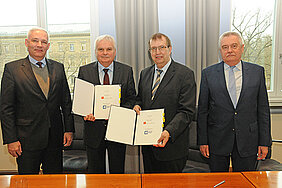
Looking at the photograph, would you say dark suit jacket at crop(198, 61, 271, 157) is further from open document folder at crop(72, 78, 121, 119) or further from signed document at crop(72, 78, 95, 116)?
signed document at crop(72, 78, 95, 116)

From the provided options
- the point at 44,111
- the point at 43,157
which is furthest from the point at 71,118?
the point at 43,157

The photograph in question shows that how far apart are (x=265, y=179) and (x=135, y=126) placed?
979 mm

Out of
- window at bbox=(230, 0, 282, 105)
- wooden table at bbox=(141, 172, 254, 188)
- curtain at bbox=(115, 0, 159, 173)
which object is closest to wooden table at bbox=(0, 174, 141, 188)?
wooden table at bbox=(141, 172, 254, 188)

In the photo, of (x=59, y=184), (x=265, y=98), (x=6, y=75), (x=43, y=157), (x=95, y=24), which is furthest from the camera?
(x=95, y=24)

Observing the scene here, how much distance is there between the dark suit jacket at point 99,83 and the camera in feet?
7.43

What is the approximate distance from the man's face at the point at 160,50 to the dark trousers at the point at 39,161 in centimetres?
130

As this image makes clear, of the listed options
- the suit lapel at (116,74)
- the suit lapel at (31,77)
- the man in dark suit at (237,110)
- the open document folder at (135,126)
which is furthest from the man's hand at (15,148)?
the man in dark suit at (237,110)

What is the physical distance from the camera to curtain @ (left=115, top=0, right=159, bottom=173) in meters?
3.36

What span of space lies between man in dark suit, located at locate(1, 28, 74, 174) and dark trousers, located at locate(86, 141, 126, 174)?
38cm

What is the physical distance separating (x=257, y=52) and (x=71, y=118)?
9.43 ft

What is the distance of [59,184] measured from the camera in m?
1.57

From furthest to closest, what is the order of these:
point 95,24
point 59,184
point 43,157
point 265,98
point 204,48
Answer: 1. point 95,24
2. point 204,48
3. point 43,157
4. point 265,98
5. point 59,184

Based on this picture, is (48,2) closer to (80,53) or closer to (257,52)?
(80,53)

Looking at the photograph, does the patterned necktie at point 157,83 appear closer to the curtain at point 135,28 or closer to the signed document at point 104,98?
the signed document at point 104,98
